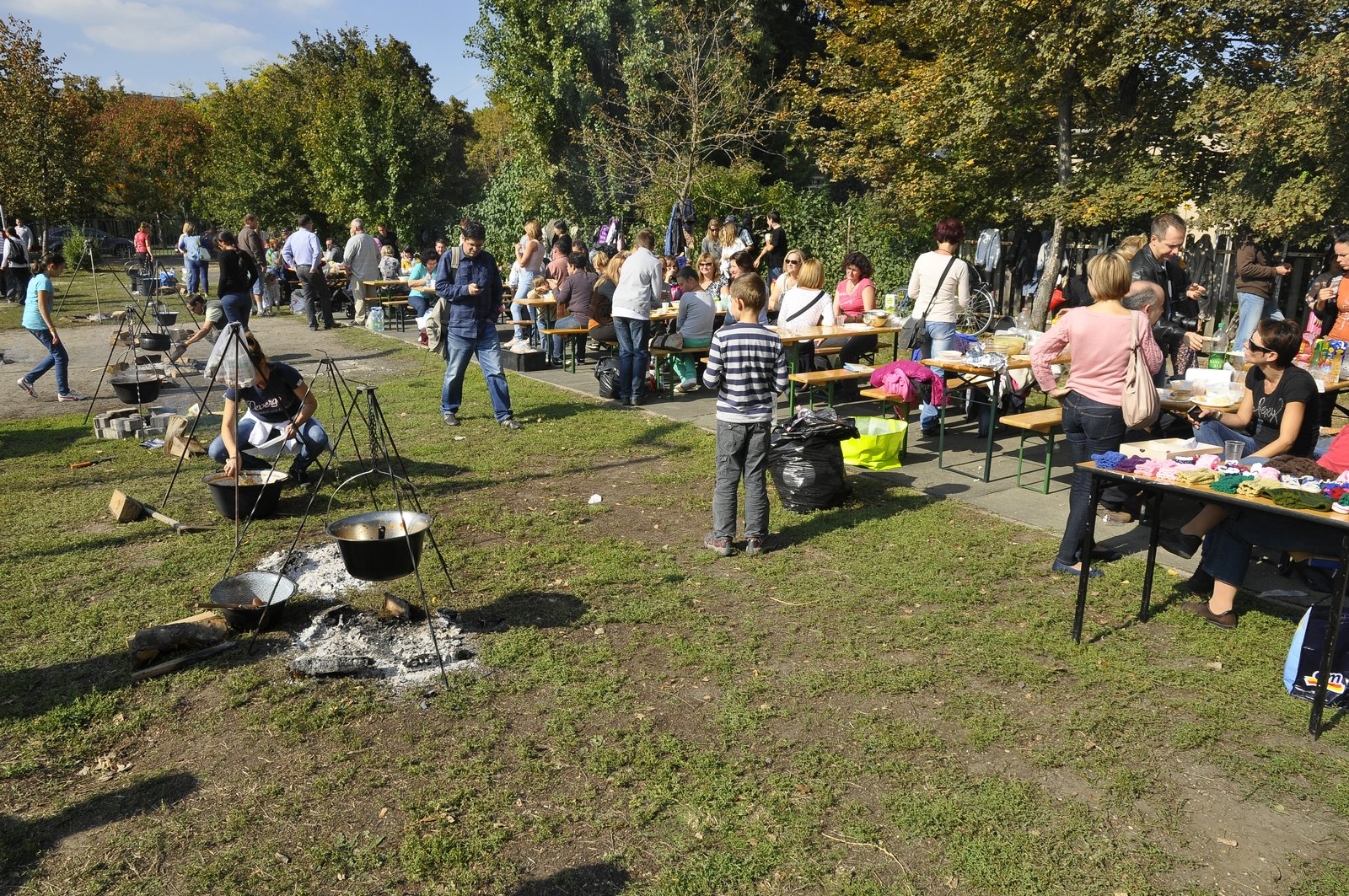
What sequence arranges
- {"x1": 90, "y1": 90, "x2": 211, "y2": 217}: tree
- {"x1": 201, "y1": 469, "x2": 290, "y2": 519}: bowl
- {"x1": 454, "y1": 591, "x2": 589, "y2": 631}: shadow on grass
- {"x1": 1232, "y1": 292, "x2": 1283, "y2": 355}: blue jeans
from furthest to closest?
{"x1": 90, "y1": 90, "x2": 211, "y2": 217}: tree, {"x1": 1232, "y1": 292, "x2": 1283, "y2": 355}: blue jeans, {"x1": 201, "y1": 469, "x2": 290, "y2": 519}: bowl, {"x1": 454, "y1": 591, "x2": 589, "y2": 631}: shadow on grass

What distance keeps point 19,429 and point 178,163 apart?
4807cm

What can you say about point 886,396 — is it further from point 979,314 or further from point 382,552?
point 979,314

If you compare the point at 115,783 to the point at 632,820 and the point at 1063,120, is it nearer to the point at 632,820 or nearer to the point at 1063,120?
the point at 632,820

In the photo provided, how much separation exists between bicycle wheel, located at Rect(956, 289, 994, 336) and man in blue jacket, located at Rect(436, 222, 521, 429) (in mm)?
8056

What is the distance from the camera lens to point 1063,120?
51.5ft

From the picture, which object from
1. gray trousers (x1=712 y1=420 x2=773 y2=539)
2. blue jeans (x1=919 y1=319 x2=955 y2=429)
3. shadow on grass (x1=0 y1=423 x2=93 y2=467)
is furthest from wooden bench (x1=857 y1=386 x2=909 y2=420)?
shadow on grass (x1=0 y1=423 x2=93 y2=467)

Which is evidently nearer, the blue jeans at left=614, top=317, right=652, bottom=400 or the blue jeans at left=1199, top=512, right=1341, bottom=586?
the blue jeans at left=1199, top=512, right=1341, bottom=586

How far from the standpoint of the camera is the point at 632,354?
10.6 metres

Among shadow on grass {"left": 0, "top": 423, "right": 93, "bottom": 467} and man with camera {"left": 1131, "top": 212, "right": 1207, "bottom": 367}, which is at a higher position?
man with camera {"left": 1131, "top": 212, "right": 1207, "bottom": 367}

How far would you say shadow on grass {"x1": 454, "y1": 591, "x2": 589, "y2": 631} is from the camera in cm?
506

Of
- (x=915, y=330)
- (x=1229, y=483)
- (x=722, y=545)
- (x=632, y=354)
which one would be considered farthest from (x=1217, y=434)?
(x=632, y=354)

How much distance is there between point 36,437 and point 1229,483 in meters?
10.4

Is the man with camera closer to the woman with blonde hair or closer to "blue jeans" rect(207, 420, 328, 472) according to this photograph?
"blue jeans" rect(207, 420, 328, 472)

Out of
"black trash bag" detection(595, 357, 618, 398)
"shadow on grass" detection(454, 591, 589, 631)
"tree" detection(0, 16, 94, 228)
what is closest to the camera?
"shadow on grass" detection(454, 591, 589, 631)
